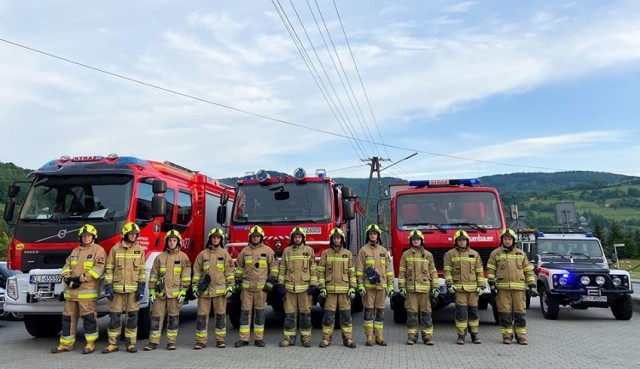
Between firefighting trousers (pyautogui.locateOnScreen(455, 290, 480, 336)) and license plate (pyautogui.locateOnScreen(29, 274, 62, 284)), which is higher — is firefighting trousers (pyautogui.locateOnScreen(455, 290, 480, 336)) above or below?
below

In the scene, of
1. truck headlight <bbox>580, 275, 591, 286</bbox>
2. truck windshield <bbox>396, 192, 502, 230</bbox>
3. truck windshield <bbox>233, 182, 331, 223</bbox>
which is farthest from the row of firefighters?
truck headlight <bbox>580, 275, 591, 286</bbox>

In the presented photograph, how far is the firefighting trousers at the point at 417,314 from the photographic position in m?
8.62

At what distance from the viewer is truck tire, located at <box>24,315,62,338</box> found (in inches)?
373

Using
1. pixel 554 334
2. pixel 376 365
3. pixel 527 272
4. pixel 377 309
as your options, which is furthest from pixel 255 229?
pixel 554 334

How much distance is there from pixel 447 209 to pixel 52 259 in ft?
23.1

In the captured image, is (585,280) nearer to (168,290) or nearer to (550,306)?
(550,306)

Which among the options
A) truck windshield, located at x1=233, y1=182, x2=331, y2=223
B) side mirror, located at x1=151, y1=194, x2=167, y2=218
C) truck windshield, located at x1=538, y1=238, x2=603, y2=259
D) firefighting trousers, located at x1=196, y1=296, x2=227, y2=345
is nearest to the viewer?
firefighting trousers, located at x1=196, y1=296, x2=227, y2=345

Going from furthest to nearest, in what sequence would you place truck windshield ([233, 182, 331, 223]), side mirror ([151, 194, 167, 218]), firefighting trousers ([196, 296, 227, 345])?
truck windshield ([233, 182, 331, 223]), side mirror ([151, 194, 167, 218]), firefighting trousers ([196, 296, 227, 345])

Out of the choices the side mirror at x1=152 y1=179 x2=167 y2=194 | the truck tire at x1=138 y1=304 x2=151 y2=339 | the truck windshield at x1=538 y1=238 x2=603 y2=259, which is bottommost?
the truck tire at x1=138 y1=304 x2=151 y2=339

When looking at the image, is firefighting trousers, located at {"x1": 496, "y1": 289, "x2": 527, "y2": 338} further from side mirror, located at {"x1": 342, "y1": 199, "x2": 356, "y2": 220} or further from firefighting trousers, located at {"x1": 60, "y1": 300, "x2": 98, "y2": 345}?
firefighting trousers, located at {"x1": 60, "y1": 300, "x2": 98, "y2": 345}

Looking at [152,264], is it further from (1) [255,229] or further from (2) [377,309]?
(2) [377,309]

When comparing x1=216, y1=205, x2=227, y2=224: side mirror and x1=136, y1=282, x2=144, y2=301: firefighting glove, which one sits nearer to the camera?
x1=136, y1=282, x2=144, y2=301: firefighting glove

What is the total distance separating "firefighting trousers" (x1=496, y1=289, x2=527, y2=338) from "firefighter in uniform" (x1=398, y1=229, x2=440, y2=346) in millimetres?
1060

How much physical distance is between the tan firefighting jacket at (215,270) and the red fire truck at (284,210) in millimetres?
923
